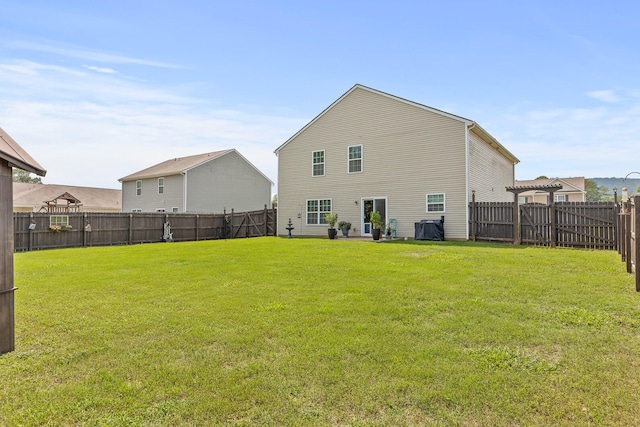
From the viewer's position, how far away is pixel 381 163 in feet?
60.0

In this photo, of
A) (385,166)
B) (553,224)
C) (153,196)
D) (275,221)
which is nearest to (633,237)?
(553,224)

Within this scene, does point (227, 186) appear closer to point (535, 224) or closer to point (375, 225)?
point (375, 225)

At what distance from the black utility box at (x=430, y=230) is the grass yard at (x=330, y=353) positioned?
8877 mm

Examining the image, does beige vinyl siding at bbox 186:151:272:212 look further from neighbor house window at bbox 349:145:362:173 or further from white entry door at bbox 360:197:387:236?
white entry door at bbox 360:197:387:236

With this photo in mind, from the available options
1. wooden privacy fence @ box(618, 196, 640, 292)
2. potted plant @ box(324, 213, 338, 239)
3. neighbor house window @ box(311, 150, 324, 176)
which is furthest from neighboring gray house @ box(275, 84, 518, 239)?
wooden privacy fence @ box(618, 196, 640, 292)

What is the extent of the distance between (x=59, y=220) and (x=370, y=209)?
1529 cm

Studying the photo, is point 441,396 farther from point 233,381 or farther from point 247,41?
point 247,41

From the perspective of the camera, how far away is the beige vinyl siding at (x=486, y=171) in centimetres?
1681

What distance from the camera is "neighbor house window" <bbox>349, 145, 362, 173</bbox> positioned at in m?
19.0

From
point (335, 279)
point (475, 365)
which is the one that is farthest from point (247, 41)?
point (475, 365)

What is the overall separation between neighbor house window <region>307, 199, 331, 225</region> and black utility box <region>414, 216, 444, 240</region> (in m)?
5.47

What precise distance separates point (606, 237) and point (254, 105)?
15594 mm

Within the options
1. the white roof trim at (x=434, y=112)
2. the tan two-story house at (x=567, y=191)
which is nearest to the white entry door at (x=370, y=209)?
the white roof trim at (x=434, y=112)

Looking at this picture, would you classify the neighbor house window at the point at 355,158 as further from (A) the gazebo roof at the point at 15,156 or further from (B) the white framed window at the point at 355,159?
(A) the gazebo roof at the point at 15,156
